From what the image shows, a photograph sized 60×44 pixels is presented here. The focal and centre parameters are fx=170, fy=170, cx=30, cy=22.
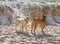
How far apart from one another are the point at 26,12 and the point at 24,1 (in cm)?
23

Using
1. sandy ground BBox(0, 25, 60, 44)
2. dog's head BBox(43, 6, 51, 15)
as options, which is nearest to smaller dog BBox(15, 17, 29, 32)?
sandy ground BBox(0, 25, 60, 44)

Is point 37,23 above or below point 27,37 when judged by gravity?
above

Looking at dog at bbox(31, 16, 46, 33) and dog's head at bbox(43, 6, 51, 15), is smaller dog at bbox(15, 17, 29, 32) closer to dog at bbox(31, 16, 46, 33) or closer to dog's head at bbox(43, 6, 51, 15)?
dog at bbox(31, 16, 46, 33)

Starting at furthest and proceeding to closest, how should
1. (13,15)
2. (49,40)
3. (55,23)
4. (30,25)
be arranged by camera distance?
1. (55,23)
2. (13,15)
3. (30,25)
4. (49,40)

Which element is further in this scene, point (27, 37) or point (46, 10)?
point (46, 10)

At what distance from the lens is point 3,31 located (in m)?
1.77

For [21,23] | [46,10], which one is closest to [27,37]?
[21,23]

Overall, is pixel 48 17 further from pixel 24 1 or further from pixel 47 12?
pixel 24 1

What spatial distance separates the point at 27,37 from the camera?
1658 millimetres

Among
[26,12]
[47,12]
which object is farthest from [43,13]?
[26,12]

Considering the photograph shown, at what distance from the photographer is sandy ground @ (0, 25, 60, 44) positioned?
157 cm

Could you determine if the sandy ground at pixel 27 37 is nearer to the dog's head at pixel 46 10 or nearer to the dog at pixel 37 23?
the dog at pixel 37 23

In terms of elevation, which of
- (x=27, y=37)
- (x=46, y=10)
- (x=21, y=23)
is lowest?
(x=27, y=37)

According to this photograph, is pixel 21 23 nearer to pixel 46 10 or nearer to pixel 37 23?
pixel 37 23
